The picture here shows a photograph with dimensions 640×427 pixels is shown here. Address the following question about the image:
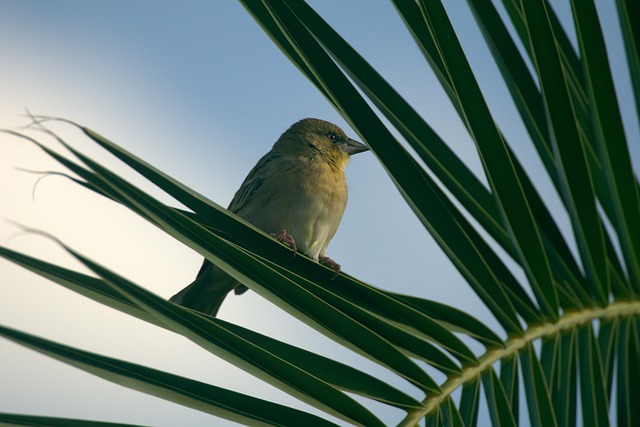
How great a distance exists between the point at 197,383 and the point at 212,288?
3.44m

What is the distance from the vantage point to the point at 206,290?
197 inches

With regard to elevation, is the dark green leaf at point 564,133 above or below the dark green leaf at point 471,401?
above

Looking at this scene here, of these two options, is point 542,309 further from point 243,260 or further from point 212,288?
point 212,288

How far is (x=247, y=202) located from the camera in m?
5.13

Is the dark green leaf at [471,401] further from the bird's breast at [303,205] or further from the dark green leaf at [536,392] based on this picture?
the bird's breast at [303,205]

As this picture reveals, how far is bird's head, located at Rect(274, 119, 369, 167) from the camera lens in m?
5.29

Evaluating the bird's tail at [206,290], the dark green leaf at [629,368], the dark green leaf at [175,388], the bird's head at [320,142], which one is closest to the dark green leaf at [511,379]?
the dark green leaf at [629,368]

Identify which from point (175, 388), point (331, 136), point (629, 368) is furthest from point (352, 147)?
point (175, 388)

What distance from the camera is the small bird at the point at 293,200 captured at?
466 cm

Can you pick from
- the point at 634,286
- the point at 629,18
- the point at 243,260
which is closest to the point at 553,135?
the point at 629,18

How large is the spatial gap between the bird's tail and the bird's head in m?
0.92

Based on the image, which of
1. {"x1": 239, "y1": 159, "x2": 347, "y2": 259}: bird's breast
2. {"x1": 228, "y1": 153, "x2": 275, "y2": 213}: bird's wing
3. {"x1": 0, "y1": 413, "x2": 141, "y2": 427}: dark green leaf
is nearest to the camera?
{"x1": 0, "y1": 413, "x2": 141, "y2": 427}: dark green leaf

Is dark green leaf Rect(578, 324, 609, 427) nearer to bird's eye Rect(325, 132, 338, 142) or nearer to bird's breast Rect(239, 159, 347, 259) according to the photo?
bird's breast Rect(239, 159, 347, 259)

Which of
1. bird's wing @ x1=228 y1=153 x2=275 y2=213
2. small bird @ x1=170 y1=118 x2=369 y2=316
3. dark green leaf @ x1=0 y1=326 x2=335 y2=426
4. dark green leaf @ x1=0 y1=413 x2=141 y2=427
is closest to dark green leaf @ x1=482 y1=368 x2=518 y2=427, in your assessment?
dark green leaf @ x1=0 y1=326 x2=335 y2=426
